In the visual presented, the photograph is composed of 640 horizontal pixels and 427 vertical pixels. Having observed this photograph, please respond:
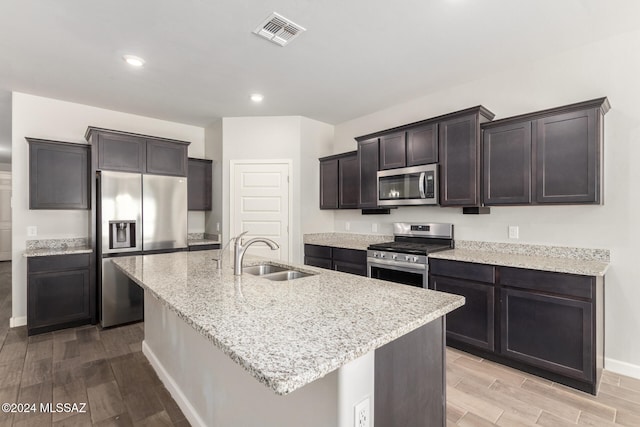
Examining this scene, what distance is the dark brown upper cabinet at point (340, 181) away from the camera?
14.1ft

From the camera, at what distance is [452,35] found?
2492 millimetres

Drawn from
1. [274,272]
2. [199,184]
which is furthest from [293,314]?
[199,184]

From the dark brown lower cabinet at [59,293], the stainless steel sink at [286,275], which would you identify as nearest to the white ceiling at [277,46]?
the stainless steel sink at [286,275]

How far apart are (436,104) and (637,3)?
5.73 ft

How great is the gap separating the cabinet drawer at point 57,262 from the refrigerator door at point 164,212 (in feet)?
2.12

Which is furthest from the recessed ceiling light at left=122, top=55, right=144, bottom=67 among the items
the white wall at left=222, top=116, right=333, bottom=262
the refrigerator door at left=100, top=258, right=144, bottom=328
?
the refrigerator door at left=100, top=258, right=144, bottom=328

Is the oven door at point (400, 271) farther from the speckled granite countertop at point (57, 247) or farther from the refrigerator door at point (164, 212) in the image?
the speckled granite countertop at point (57, 247)

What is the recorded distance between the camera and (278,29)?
241 cm

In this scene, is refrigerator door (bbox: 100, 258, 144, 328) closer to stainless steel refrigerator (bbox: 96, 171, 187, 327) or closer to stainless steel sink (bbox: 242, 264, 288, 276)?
stainless steel refrigerator (bbox: 96, 171, 187, 327)

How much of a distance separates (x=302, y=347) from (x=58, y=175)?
13.5ft

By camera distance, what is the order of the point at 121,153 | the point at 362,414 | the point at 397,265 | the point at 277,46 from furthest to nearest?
the point at 121,153
the point at 397,265
the point at 277,46
the point at 362,414

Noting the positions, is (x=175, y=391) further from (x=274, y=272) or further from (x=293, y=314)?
(x=293, y=314)

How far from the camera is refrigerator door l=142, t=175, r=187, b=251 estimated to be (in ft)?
12.6

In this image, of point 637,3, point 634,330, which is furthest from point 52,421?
point 637,3
